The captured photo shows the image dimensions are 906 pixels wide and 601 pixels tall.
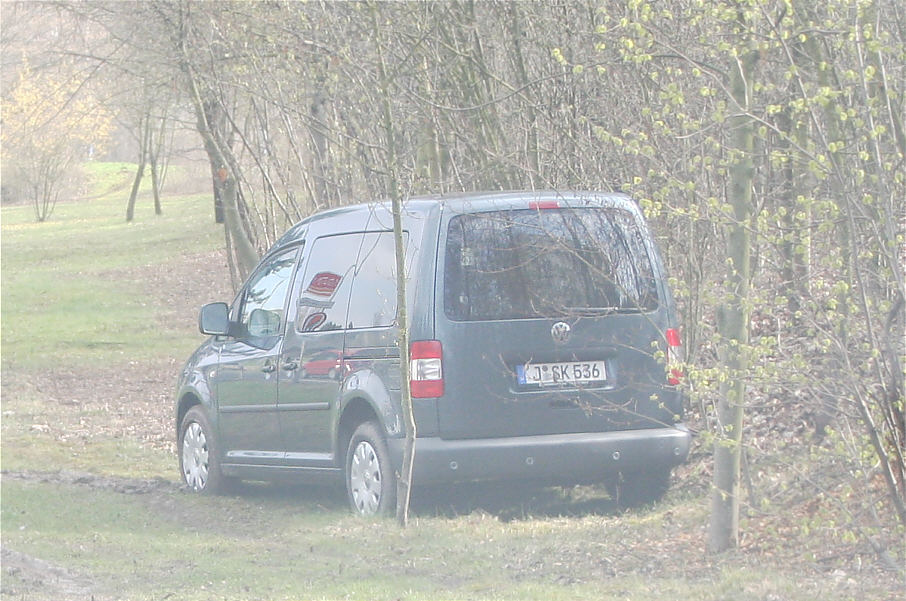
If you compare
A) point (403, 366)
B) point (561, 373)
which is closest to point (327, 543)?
point (403, 366)

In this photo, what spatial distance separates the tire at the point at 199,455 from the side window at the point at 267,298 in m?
0.93

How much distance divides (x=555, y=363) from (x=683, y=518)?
3.69 feet

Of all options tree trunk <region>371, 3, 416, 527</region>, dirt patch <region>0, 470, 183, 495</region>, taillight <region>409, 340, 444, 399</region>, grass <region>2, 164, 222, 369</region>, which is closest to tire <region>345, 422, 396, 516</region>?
tree trunk <region>371, 3, 416, 527</region>

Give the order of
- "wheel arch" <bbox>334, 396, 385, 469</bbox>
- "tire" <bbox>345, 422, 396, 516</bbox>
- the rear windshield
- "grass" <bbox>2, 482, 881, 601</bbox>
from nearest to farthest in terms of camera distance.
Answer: "grass" <bbox>2, 482, 881, 601</bbox> < the rear windshield < "tire" <bbox>345, 422, 396, 516</bbox> < "wheel arch" <bbox>334, 396, 385, 469</bbox>

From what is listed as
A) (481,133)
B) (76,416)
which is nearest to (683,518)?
(481,133)

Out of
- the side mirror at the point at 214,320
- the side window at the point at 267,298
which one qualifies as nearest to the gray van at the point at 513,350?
the side window at the point at 267,298

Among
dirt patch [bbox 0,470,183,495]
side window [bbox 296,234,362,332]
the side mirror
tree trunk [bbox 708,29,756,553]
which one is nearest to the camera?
tree trunk [bbox 708,29,756,553]

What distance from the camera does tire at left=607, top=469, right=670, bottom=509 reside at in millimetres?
8320

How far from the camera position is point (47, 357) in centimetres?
2302

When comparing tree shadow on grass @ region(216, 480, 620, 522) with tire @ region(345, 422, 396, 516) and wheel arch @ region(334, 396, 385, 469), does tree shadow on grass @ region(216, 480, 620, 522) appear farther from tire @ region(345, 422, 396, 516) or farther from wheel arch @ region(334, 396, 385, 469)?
wheel arch @ region(334, 396, 385, 469)

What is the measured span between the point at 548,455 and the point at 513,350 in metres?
0.63

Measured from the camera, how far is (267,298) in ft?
31.2

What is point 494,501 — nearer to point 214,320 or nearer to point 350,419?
point 350,419

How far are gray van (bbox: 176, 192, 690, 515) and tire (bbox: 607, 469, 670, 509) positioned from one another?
1 cm
